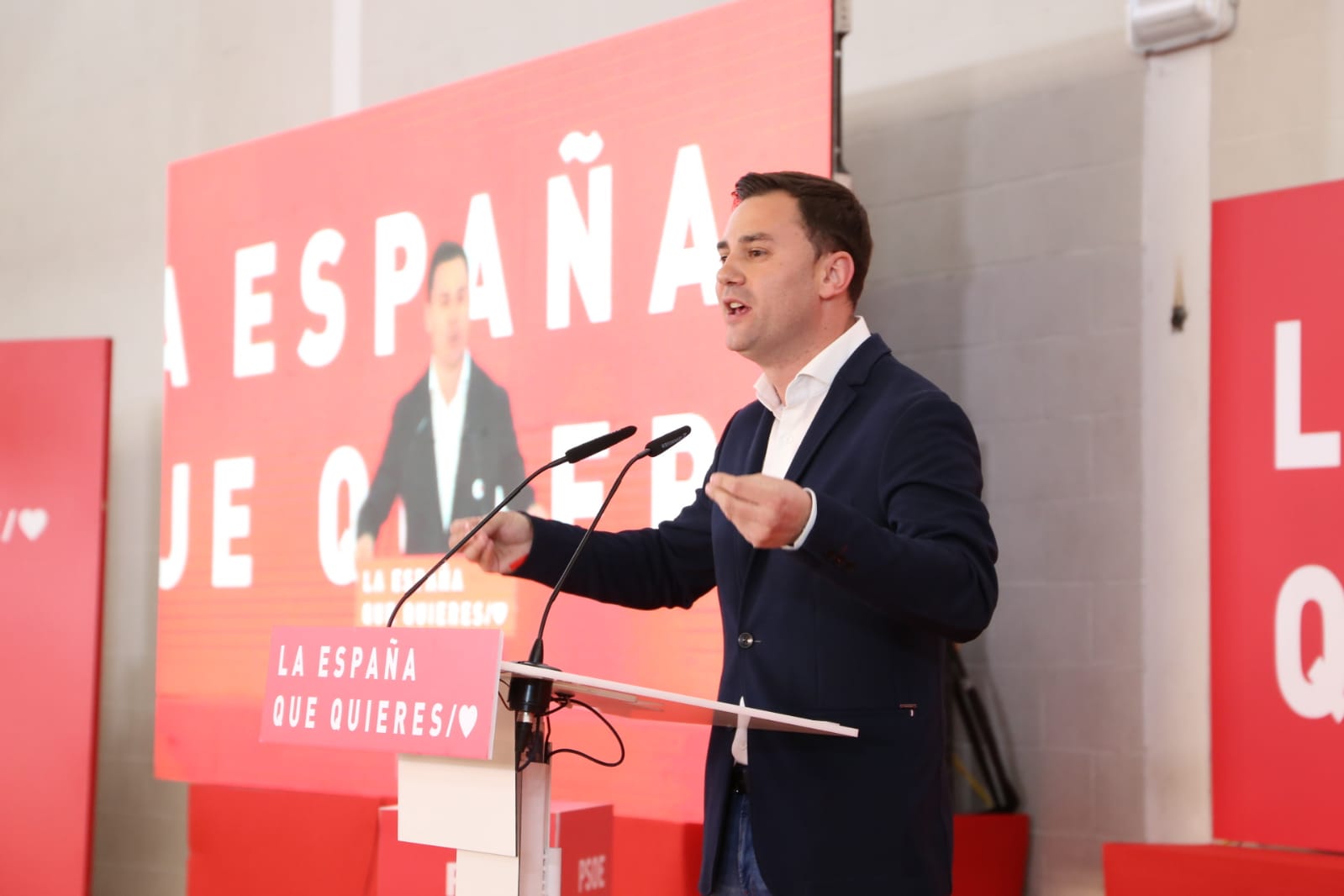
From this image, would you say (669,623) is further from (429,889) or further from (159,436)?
(159,436)

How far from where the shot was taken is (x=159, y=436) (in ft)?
16.3

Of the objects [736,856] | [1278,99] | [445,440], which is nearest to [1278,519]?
[1278,99]

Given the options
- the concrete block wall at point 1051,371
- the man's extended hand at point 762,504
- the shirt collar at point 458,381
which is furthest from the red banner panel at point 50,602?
the man's extended hand at point 762,504

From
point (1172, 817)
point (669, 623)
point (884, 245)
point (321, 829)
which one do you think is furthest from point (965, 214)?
point (321, 829)

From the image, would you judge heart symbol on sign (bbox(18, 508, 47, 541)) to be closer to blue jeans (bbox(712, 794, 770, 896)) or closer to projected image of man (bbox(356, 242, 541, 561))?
projected image of man (bbox(356, 242, 541, 561))

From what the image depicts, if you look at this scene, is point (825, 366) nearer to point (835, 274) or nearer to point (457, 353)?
point (835, 274)

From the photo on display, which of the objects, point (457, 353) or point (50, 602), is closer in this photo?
point (457, 353)

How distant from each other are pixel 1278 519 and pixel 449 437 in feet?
5.93

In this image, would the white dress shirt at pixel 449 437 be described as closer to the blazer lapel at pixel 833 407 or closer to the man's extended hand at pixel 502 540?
the man's extended hand at pixel 502 540

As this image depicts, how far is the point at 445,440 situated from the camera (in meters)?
3.30

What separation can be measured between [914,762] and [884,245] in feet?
6.17

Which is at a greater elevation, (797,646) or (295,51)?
(295,51)

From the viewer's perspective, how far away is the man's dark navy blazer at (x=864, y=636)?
1.50 meters

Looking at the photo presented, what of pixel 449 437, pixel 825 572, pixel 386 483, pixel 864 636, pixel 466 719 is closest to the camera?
pixel 466 719
